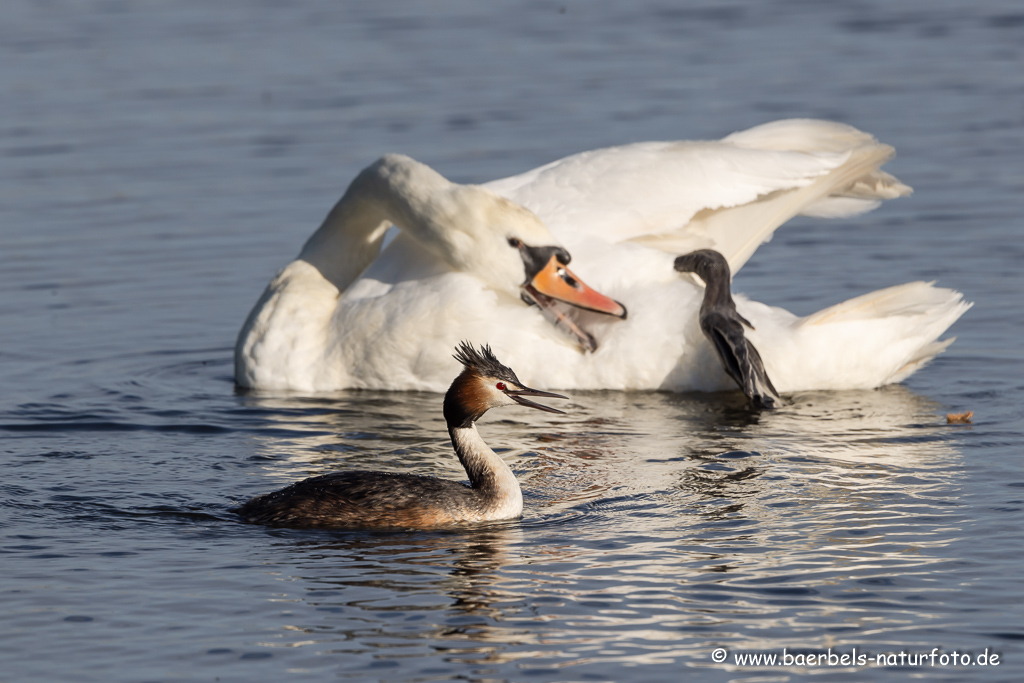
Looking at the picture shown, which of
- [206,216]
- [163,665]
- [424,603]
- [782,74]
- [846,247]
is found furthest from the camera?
[782,74]

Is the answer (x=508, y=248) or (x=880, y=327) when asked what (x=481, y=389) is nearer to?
(x=508, y=248)

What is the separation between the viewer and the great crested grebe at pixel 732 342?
960cm

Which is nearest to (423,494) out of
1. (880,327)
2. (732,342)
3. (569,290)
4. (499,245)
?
(569,290)

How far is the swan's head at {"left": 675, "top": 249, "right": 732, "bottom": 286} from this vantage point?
10.1 metres

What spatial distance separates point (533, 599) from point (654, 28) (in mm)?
16514

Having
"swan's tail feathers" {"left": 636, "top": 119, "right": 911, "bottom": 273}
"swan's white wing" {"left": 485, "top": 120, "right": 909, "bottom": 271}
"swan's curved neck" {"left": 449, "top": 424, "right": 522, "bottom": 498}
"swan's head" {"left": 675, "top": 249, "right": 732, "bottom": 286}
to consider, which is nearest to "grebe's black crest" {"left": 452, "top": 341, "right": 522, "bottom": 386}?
"swan's curved neck" {"left": 449, "top": 424, "right": 522, "bottom": 498}

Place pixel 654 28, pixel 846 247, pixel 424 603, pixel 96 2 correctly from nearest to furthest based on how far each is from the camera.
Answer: pixel 424 603 < pixel 846 247 < pixel 654 28 < pixel 96 2

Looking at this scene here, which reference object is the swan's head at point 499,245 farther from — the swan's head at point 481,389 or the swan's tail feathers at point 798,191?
the swan's head at point 481,389

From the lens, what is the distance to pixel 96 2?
80.1 ft

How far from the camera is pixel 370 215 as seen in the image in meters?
11.1

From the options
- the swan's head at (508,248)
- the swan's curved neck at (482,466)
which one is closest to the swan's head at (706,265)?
the swan's head at (508,248)

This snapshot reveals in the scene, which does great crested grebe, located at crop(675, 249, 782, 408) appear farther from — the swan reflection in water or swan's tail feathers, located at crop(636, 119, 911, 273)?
swan's tail feathers, located at crop(636, 119, 911, 273)

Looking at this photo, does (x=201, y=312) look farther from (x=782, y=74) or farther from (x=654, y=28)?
(x=654, y=28)

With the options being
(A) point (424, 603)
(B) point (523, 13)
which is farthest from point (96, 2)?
(A) point (424, 603)
